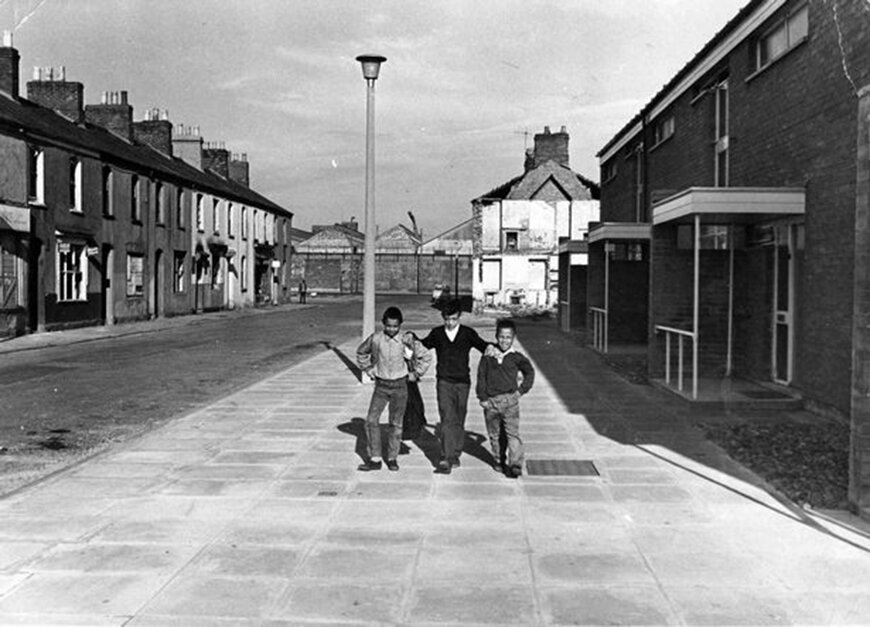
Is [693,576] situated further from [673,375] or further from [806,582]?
[673,375]

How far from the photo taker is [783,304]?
12430 millimetres

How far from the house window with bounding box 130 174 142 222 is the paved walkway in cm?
Result: 2519

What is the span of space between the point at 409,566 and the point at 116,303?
27539mm

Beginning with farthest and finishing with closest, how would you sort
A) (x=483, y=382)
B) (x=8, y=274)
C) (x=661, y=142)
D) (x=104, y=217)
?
(x=104, y=217) → (x=8, y=274) → (x=661, y=142) → (x=483, y=382)

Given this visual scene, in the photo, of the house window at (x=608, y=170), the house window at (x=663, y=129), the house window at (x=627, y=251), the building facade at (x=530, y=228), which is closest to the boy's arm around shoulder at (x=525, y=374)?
the house window at (x=663, y=129)

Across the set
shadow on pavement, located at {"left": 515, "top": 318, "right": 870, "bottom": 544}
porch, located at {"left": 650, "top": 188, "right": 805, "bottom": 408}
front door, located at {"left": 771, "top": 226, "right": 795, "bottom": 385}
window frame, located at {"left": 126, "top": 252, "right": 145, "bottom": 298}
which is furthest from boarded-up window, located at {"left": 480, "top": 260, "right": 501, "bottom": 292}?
front door, located at {"left": 771, "top": 226, "right": 795, "bottom": 385}

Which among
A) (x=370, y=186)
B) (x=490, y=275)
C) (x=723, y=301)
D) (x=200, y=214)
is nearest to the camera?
(x=723, y=301)

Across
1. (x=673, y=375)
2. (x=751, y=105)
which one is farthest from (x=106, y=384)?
(x=751, y=105)

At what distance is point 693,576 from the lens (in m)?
4.99

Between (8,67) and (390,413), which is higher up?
(8,67)

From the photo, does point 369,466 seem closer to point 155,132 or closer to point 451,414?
point 451,414

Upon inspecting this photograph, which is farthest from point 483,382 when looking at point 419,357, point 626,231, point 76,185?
point 76,185

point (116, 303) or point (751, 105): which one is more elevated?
point (751, 105)

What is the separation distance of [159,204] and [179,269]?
3.56m
